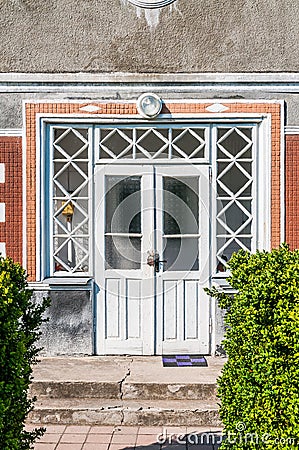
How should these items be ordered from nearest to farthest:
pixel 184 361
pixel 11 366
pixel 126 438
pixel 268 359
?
pixel 268 359 < pixel 11 366 < pixel 126 438 < pixel 184 361

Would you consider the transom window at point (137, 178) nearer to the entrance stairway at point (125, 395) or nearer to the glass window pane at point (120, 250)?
the glass window pane at point (120, 250)

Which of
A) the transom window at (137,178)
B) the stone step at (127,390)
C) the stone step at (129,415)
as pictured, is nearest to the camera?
the stone step at (129,415)

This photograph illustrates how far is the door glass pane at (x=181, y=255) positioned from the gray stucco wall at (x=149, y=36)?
2036mm

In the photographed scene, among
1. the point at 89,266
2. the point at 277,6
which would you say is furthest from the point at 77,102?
the point at 277,6

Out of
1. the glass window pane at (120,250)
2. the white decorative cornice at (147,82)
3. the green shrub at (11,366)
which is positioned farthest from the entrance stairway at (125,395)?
the white decorative cornice at (147,82)

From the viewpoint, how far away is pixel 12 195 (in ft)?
25.5

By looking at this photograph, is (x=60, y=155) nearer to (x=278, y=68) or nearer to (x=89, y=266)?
(x=89, y=266)

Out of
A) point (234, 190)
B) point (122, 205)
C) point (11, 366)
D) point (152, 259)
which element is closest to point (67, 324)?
point (152, 259)

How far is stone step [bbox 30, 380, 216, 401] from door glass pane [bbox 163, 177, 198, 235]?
202 centimetres

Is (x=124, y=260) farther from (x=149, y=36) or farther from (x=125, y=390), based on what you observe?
(x=149, y=36)

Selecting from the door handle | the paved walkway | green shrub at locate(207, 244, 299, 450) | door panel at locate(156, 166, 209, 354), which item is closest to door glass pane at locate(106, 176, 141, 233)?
door panel at locate(156, 166, 209, 354)

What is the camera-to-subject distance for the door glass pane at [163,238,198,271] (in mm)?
7906

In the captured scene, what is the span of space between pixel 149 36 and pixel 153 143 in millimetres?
1250

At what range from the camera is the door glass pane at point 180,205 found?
789 cm
